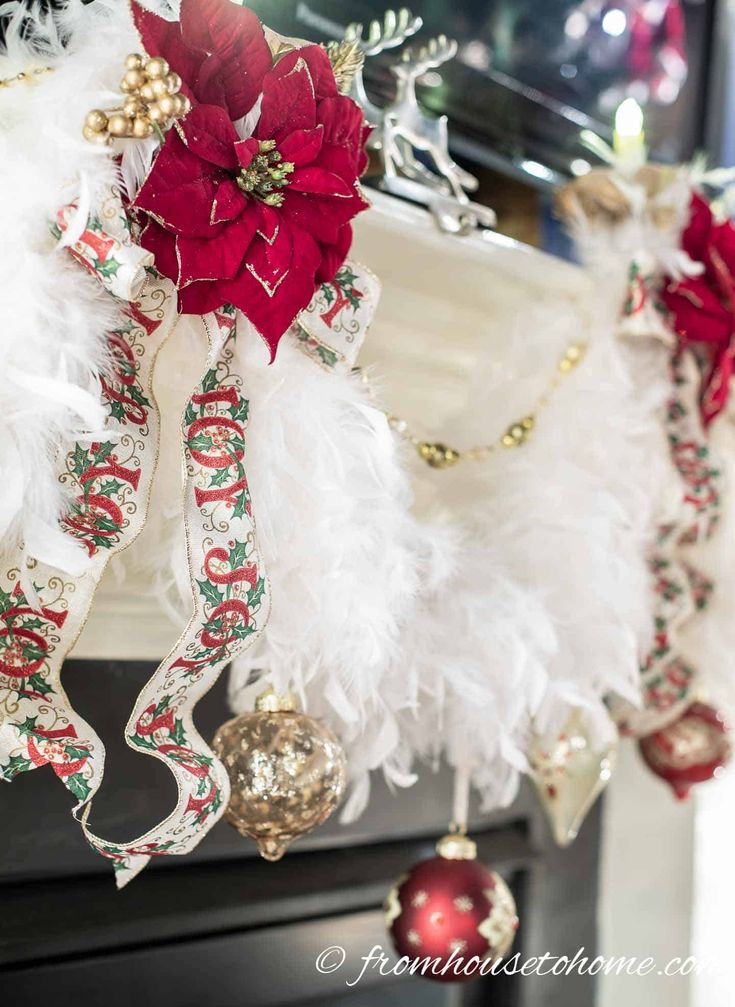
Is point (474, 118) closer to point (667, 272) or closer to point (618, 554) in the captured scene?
point (667, 272)

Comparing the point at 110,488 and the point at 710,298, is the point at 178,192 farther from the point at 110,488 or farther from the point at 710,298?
the point at 710,298

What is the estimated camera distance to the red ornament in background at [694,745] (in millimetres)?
1083

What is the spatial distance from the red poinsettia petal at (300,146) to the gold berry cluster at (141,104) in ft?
0.21

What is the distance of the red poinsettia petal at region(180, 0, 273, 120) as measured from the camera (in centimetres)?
56

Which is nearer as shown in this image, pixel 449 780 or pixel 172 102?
pixel 172 102

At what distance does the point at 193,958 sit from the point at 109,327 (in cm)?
56

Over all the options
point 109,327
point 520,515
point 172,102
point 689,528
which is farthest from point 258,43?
point 689,528

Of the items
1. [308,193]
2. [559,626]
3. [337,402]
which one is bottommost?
[559,626]

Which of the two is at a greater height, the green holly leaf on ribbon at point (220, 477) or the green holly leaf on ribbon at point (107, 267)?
the green holly leaf on ribbon at point (107, 267)

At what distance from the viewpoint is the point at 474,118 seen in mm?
1026

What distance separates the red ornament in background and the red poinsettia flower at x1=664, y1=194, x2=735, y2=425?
35 centimetres

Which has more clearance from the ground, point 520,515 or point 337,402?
point 337,402

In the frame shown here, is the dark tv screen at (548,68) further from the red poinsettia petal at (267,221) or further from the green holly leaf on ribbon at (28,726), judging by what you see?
the green holly leaf on ribbon at (28,726)

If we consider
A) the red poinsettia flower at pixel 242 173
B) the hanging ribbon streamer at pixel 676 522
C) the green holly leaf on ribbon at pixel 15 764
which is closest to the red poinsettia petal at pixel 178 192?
the red poinsettia flower at pixel 242 173
